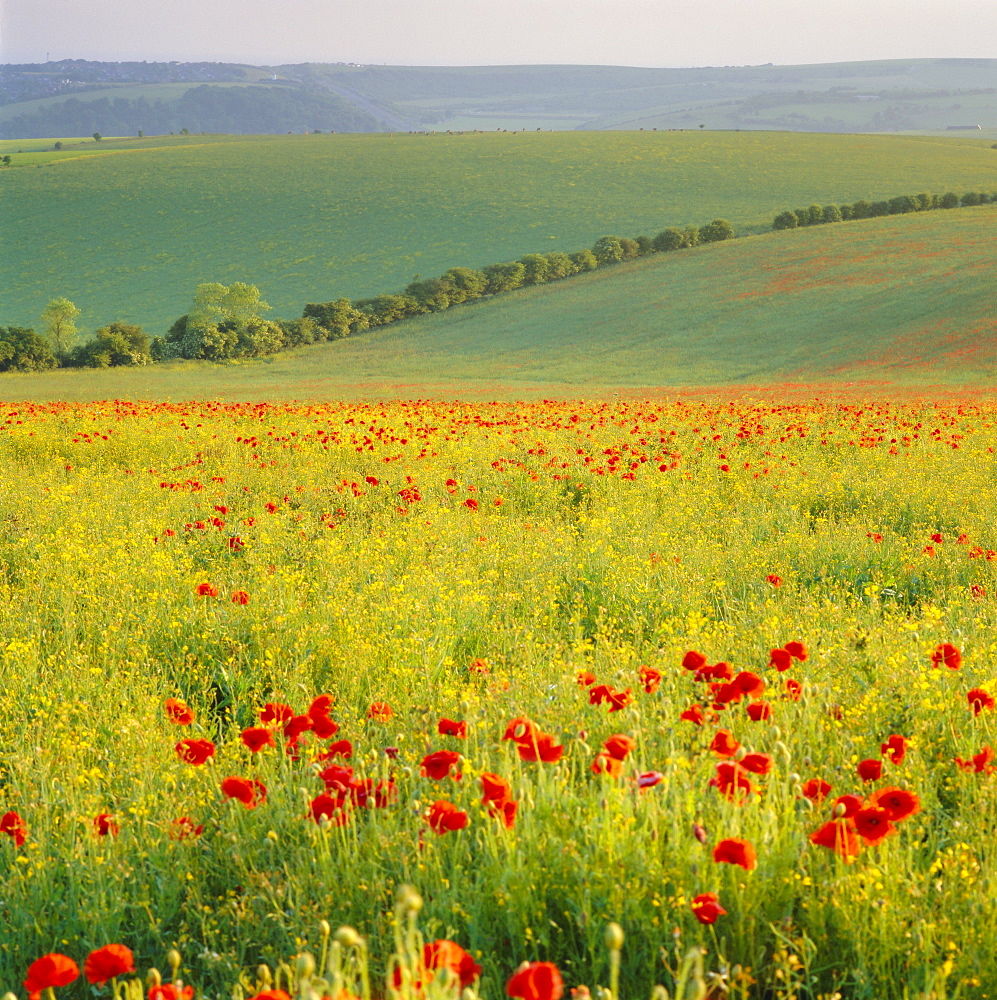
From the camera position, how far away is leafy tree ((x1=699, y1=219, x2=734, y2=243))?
64312 mm

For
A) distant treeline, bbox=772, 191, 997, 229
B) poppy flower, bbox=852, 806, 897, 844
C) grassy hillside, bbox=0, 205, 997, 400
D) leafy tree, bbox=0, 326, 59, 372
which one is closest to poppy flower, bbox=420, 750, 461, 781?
poppy flower, bbox=852, 806, 897, 844

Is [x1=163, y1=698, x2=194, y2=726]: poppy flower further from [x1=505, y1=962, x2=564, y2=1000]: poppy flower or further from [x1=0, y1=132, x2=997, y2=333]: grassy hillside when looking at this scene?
[x1=0, y1=132, x2=997, y2=333]: grassy hillside

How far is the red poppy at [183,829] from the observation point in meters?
3.00

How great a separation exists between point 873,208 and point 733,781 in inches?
2947

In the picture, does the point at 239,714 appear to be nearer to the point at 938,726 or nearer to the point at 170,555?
the point at 170,555

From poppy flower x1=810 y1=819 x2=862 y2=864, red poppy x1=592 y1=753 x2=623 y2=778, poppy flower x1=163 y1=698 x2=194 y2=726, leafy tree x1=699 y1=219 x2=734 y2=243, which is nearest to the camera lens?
poppy flower x1=810 y1=819 x2=862 y2=864

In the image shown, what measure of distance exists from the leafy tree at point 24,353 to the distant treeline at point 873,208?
168 feet

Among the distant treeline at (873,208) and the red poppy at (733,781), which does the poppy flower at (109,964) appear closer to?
the red poppy at (733,781)

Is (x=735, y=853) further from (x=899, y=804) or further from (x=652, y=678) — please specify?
(x=652, y=678)

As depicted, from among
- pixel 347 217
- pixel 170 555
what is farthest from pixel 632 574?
pixel 347 217

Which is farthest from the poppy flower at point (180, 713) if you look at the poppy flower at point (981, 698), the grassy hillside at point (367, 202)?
the grassy hillside at point (367, 202)

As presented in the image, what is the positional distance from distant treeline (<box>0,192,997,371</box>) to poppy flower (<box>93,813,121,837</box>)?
43192 millimetres

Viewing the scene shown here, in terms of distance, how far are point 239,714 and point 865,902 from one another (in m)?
3.29

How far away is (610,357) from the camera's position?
40.6m
